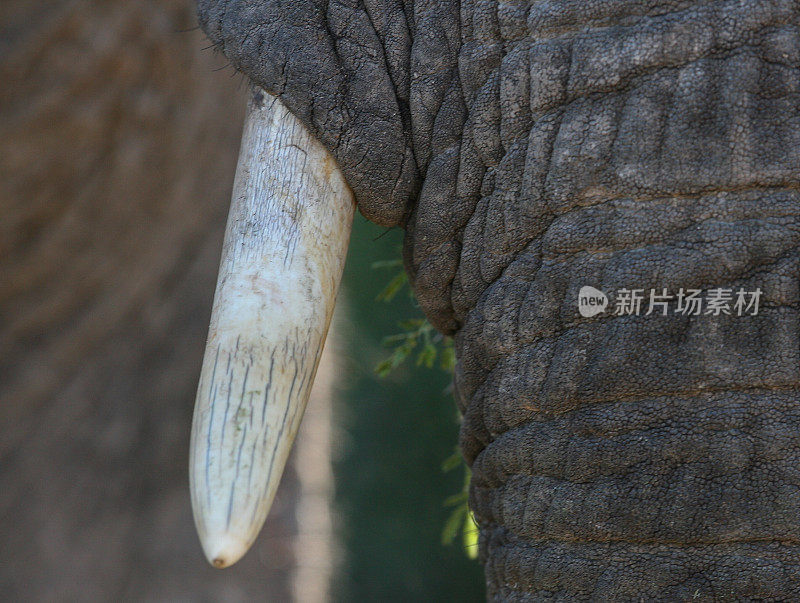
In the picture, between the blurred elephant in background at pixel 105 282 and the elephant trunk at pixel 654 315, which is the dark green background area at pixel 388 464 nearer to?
the blurred elephant in background at pixel 105 282

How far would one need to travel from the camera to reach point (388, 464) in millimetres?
3604

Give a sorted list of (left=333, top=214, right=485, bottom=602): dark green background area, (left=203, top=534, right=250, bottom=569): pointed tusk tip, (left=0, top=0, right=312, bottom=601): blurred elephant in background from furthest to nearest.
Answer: (left=333, top=214, right=485, bottom=602): dark green background area, (left=0, top=0, right=312, bottom=601): blurred elephant in background, (left=203, top=534, right=250, bottom=569): pointed tusk tip

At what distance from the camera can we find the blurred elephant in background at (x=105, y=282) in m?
2.28

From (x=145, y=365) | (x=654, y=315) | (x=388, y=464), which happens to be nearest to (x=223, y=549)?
(x=654, y=315)

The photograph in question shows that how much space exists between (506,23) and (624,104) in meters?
0.25

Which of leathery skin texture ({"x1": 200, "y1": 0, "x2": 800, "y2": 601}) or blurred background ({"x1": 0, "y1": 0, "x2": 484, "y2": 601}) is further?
blurred background ({"x1": 0, "y1": 0, "x2": 484, "y2": 601})

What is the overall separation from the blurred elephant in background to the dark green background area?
0.60m

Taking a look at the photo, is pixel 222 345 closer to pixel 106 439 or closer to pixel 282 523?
pixel 106 439

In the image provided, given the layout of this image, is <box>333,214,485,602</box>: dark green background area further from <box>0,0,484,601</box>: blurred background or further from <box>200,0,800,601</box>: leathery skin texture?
<box>200,0,800,601</box>: leathery skin texture

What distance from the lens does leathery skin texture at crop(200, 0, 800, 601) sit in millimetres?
1190

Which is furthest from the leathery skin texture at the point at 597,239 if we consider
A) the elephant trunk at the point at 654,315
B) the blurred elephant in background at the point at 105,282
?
the blurred elephant in background at the point at 105,282

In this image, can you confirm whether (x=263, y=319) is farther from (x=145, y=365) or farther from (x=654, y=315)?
(x=145, y=365)

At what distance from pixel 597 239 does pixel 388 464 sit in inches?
95.1

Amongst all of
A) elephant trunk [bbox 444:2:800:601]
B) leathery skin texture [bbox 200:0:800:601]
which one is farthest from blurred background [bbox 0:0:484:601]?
elephant trunk [bbox 444:2:800:601]
